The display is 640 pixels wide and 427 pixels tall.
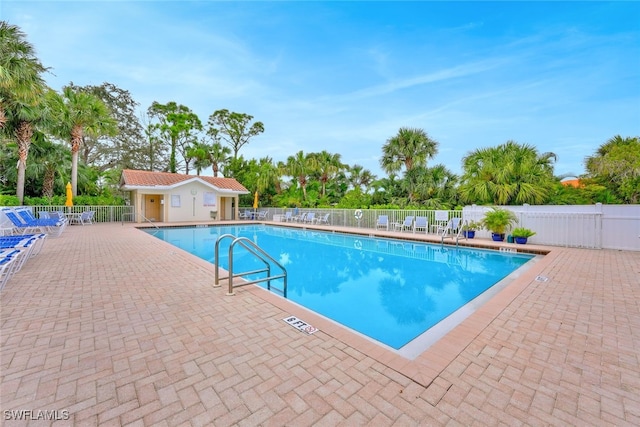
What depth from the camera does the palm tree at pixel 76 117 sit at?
1750cm

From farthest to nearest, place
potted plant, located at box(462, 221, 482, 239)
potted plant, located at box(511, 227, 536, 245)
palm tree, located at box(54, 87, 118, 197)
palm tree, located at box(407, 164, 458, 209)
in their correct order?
palm tree, located at box(54, 87, 118, 197)
palm tree, located at box(407, 164, 458, 209)
potted plant, located at box(462, 221, 482, 239)
potted plant, located at box(511, 227, 536, 245)

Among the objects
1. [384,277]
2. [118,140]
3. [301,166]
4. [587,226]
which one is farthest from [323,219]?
[118,140]

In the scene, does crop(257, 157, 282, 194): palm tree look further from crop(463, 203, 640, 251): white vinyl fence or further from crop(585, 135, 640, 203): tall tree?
crop(585, 135, 640, 203): tall tree

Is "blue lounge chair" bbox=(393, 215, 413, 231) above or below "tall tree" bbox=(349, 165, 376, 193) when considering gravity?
below

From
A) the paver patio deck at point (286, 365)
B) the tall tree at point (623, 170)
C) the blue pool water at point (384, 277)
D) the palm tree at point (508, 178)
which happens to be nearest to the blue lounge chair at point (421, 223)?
the blue pool water at point (384, 277)

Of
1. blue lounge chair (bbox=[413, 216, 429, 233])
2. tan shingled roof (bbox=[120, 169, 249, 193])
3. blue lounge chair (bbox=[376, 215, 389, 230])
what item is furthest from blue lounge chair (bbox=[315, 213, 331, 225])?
tan shingled roof (bbox=[120, 169, 249, 193])

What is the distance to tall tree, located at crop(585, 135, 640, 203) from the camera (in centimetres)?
1571

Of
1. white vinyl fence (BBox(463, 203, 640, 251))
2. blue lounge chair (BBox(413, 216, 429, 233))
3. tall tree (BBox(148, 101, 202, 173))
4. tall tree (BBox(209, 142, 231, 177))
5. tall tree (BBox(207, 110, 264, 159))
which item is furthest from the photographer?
tall tree (BBox(207, 110, 264, 159))

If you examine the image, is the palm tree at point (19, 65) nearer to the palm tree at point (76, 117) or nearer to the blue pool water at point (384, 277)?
the palm tree at point (76, 117)

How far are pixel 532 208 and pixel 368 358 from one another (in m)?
12.0

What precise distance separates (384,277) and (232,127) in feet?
97.6

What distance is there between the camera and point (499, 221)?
10672mm

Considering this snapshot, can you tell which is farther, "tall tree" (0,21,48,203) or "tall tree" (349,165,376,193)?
"tall tree" (349,165,376,193)

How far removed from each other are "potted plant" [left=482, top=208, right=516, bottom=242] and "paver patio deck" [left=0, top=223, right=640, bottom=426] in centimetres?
659
